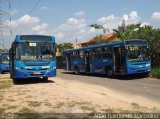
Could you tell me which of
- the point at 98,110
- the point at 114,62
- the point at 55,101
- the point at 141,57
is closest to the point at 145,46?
the point at 141,57

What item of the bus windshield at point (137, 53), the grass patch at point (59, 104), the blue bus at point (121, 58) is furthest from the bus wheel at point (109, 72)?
the grass patch at point (59, 104)

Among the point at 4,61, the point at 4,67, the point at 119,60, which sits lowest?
the point at 4,67

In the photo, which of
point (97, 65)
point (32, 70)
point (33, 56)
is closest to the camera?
point (33, 56)

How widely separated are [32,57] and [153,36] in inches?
476

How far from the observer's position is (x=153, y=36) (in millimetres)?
28703

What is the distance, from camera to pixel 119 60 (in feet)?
83.2

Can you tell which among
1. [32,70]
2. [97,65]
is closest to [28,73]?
[32,70]

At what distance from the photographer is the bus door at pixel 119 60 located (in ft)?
81.6

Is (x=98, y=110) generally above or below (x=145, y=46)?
below

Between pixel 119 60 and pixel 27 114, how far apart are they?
16.4 m

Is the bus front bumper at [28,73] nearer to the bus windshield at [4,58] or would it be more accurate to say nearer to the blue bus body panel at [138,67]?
the blue bus body panel at [138,67]

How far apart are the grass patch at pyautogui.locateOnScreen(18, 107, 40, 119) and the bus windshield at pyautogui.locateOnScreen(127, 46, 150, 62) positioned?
15.2m

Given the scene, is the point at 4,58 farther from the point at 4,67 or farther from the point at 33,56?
the point at 33,56

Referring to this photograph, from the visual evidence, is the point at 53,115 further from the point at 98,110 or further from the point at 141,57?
the point at 141,57
